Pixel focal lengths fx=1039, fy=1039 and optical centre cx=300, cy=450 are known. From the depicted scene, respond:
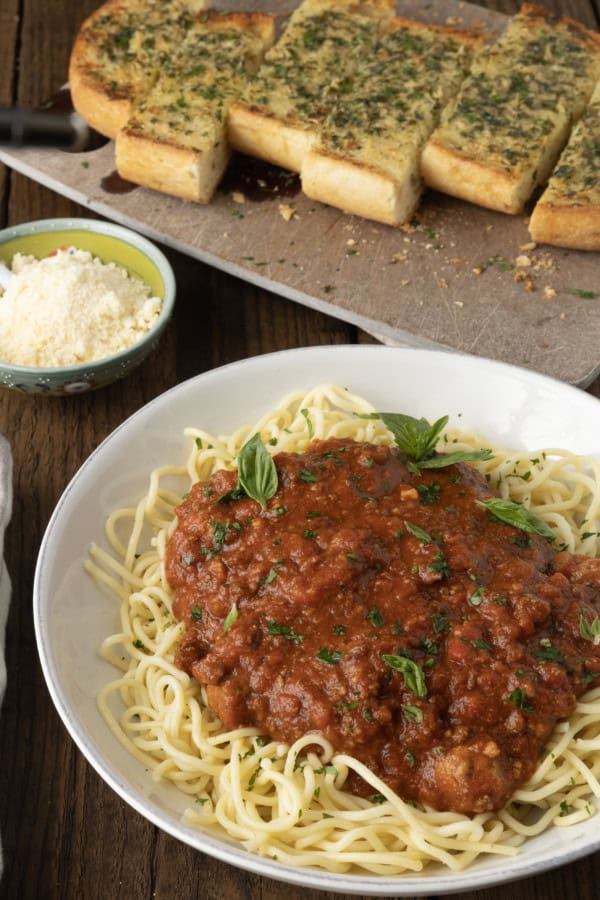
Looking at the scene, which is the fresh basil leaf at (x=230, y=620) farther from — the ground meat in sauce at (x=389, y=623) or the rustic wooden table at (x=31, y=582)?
the rustic wooden table at (x=31, y=582)

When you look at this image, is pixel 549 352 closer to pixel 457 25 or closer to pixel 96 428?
pixel 96 428

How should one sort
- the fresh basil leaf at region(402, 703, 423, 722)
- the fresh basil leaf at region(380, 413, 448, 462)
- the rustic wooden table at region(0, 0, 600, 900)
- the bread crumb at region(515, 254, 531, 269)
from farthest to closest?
the bread crumb at region(515, 254, 531, 269) → the fresh basil leaf at region(380, 413, 448, 462) → the rustic wooden table at region(0, 0, 600, 900) → the fresh basil leaf at region(402, 703, 423, 722)

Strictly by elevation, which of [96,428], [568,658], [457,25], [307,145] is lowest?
[96,428]

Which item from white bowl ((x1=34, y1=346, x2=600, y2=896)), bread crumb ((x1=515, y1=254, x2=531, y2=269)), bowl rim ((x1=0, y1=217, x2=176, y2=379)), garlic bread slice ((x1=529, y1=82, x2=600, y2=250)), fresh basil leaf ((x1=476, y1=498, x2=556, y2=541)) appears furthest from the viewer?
bread crumb ((x1=515, y1=254, x2=531, y2=269))

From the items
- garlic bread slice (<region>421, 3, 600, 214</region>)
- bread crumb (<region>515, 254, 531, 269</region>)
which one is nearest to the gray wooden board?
bread crumb (<region>515, 254, 531, 269</region>)

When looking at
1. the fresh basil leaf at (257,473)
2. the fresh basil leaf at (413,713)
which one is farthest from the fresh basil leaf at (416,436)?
the fresh basil leaf at (413,713)

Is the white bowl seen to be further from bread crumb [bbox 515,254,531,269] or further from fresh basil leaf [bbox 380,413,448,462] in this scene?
bread crumb [bbox 515,254,531,269]

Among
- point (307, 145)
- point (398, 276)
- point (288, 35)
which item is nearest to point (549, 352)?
point (398, 276)
